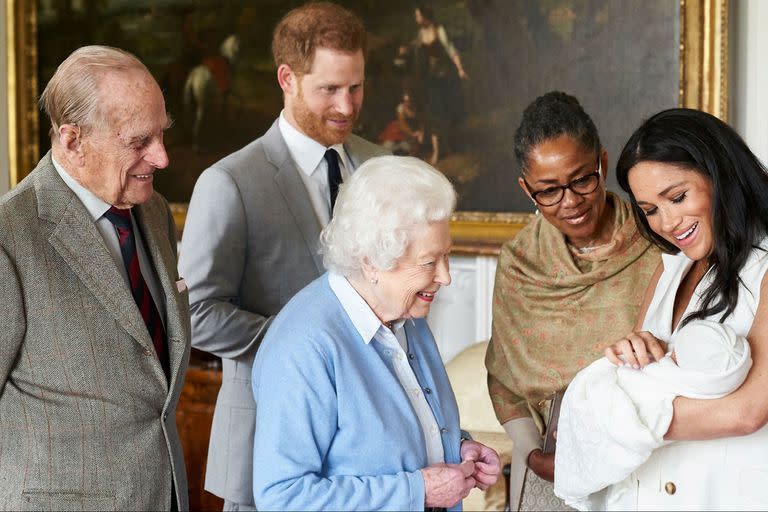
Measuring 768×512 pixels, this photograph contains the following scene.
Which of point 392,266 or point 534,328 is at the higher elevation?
point 392,266

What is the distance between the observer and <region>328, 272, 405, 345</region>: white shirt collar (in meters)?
2.38

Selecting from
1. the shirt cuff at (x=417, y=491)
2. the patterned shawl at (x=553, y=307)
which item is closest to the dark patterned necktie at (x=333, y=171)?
the patterned shawl at (x=553, y=307)

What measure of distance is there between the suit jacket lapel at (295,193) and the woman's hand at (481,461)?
1019mm

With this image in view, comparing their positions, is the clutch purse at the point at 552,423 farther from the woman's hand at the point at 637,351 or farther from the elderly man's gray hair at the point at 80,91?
the elderly man's gray hair at the point at 80,91

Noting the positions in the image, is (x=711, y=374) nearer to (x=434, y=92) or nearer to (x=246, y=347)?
(x=246, y=347)

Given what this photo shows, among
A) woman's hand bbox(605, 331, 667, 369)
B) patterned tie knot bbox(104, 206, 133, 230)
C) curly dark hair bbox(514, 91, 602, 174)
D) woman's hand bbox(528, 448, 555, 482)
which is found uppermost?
curly dark hair bbox(514, 91, 602, 174)

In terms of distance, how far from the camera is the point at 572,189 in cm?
297

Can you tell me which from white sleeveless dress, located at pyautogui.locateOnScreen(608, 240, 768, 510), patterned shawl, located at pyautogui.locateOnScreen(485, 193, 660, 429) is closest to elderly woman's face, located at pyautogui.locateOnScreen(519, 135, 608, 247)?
patterned shawl, located at pyautogui.locateOnScreen(485, 193, 660, 429)

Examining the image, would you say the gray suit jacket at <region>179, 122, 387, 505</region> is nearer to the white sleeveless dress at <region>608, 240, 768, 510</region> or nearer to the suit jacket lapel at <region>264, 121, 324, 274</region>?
the suit jacket lapel at <region>264, 121, 324, 274</region>

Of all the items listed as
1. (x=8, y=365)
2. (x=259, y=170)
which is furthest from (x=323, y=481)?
(x=259, y=170)

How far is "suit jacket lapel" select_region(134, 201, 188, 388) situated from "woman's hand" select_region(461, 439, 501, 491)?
2.69 ft

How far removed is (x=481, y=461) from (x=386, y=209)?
0.75 metres

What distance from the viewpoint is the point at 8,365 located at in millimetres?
2252

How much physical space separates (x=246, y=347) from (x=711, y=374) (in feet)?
5.01
